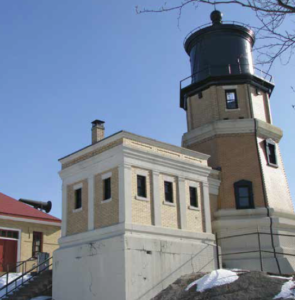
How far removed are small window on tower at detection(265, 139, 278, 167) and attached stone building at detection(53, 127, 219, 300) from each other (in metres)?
5.46

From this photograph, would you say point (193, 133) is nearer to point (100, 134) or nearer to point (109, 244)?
point (100, 134)

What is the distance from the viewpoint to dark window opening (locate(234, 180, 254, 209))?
2433 cm

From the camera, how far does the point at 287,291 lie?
1515 centimetres

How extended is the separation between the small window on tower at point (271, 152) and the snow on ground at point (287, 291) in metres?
10.9

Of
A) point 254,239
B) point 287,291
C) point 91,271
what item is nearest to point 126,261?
point 91,271

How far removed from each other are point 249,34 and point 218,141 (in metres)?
7.89

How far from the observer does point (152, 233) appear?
19.0 m

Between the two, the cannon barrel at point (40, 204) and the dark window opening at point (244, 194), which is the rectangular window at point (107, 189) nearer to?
the dark window opening at point (244, 194)

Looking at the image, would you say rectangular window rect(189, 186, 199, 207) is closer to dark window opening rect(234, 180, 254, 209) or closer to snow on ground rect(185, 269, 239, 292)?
dark window opening rect(234, 180, 254, 209)

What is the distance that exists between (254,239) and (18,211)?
14187mm

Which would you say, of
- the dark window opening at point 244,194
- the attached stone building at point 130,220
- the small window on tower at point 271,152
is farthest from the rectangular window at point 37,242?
the small window on tower at point 271,152

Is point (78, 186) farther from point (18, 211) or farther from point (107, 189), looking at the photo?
point (18, 211)

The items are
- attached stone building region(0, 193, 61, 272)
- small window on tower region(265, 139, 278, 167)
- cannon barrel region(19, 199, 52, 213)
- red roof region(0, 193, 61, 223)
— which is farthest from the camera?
cannon barrel region(19, 199, 52, 213)

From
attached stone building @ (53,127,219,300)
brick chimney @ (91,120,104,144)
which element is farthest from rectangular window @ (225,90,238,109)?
brick chimney @ (91,120,104,144)
